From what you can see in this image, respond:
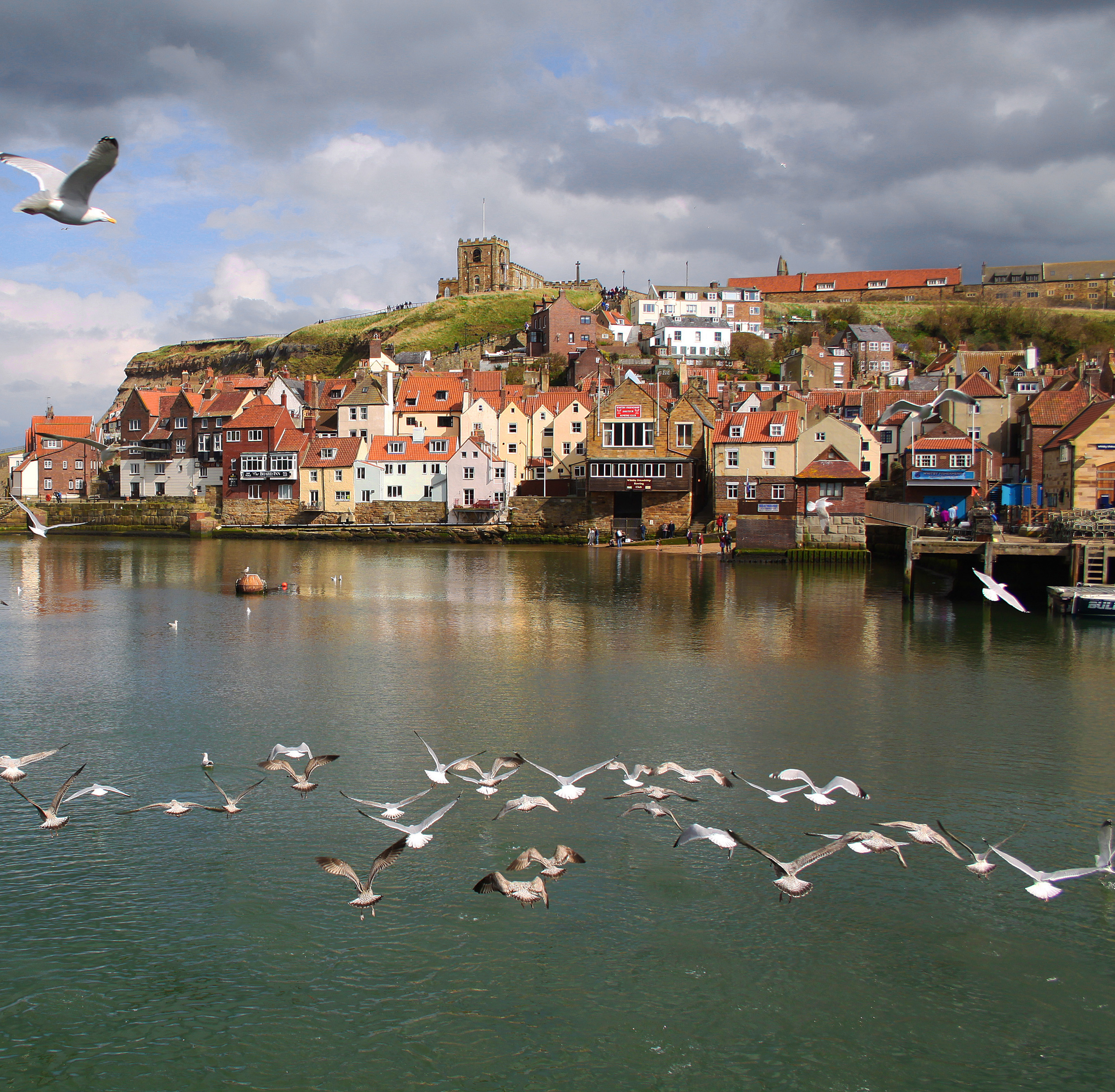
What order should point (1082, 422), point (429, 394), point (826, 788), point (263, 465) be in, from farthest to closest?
point (429, 394) → point (263, 465) → point (1082, 422) → point (826, 788)

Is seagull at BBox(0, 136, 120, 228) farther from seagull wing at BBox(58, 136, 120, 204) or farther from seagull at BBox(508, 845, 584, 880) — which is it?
seagull at BBox(508, 845, 584, 880)

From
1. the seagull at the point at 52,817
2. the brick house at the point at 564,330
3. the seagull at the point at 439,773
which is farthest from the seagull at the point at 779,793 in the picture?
the brick house at the point at 564,330

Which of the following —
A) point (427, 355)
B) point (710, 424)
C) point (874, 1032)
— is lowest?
point (874, 1032)

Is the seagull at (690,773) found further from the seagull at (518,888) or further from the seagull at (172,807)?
the seagull at (172,807)

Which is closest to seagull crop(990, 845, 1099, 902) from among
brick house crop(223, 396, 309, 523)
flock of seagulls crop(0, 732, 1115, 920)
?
flock of seagulls crop(0, 732, 1115, 920)

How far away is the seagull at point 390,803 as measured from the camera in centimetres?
1284

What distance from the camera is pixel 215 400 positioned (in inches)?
3403

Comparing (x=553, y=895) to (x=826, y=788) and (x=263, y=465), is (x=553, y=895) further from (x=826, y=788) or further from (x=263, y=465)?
(x=263, y=465)

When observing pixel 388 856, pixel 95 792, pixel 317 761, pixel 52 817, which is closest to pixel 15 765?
pixel 52 817

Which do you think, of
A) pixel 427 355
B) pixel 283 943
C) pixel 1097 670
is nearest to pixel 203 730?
pixel 283 943

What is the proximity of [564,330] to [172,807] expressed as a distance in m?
92.6

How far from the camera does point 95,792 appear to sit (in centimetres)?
1356

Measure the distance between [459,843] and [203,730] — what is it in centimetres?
777

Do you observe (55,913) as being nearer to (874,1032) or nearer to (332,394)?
(874,1032)
